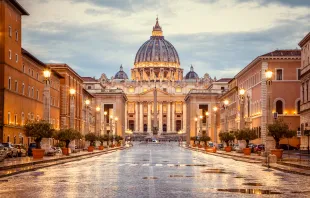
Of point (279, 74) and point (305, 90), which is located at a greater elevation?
point (279, 74)

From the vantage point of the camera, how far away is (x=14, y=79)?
7025 cm

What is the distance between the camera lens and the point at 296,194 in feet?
63.9

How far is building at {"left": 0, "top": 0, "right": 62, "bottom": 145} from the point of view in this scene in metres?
64.9

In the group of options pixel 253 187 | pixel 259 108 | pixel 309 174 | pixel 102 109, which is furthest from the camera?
pixel 102 109

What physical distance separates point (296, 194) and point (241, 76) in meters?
105

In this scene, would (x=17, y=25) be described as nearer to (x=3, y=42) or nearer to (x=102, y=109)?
(x=3, y=42)

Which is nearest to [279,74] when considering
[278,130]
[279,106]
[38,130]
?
[279,106]

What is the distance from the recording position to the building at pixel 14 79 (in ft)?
213

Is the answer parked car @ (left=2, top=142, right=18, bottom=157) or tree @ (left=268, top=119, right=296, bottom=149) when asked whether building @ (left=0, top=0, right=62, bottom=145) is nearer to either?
parked car @ (left=2, top=142, right=18, bottom=157)

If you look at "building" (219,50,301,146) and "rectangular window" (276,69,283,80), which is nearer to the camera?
"building" (219,50,301,146)

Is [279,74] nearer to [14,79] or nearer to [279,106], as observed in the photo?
[279,106]

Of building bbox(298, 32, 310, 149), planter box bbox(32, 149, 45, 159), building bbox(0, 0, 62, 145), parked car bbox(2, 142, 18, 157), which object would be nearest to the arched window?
building bbox(298, 32, 310, 149)

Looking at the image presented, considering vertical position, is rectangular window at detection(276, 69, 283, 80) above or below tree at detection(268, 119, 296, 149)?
above

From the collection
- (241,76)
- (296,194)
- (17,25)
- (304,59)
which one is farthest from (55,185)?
(241,76)
